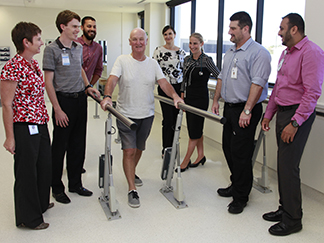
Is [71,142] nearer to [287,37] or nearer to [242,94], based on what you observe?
[242,94]

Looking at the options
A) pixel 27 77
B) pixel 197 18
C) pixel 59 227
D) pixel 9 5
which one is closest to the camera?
pixel 27 77

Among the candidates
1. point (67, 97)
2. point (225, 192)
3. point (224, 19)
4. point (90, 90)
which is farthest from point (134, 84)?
point (224, 19)

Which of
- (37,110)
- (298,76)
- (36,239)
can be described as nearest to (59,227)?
(36,239)

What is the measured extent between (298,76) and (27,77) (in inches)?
75.8

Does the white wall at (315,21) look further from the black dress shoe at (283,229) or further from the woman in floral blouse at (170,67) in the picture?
the woman in floral blouse at (170,67)

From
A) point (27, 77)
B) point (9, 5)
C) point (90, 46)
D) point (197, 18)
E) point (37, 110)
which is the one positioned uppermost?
point (9, 5)

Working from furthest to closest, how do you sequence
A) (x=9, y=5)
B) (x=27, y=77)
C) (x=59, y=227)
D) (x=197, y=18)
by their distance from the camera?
(x=9, y=5)
(x=197, y=18)
(x=59, y=227)
(x=27, y=77)

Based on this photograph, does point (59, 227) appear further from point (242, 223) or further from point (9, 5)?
point (9, 5)

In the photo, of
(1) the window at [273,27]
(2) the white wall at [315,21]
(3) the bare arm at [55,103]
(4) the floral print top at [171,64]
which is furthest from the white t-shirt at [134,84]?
(1) the window at [273,27]

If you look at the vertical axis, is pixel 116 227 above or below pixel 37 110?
below

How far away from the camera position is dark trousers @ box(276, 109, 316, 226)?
7.48 ft

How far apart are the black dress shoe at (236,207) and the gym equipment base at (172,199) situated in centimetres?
40

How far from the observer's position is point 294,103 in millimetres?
2299

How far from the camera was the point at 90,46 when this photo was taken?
132 inches
